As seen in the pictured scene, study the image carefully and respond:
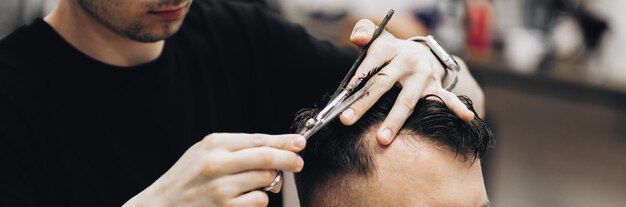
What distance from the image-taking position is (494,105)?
4.16 m

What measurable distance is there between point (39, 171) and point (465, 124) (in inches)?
33.7

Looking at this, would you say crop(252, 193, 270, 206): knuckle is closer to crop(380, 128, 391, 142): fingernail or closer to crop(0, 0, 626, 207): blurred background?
crop(380, 128, 391, 142): fingernail

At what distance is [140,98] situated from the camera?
61.9 inches

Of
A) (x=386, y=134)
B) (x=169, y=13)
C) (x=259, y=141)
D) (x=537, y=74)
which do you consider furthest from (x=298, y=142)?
(x=537, y=74)

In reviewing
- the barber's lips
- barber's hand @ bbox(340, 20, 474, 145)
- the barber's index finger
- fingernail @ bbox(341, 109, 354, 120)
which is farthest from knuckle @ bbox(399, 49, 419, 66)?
the barber's lips

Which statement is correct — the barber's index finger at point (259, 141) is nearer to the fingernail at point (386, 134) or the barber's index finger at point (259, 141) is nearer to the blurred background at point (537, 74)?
the fingernail at point (386, 134)

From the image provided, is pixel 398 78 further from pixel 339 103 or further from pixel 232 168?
pixel 232 168

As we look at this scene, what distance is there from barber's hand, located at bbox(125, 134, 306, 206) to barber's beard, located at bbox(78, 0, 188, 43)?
0.43 m

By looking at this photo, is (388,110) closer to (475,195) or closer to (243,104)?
(475,195)

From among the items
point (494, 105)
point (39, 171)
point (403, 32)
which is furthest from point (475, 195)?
point (494, 105)

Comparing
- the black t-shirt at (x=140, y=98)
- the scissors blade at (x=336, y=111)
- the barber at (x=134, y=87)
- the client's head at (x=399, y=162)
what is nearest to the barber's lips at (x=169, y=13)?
the barber at (x=134, y=87)

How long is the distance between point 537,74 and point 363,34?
225 cm

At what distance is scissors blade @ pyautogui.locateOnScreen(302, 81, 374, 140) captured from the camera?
3.77 feet

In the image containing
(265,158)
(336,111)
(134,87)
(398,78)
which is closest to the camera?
(265,158)
